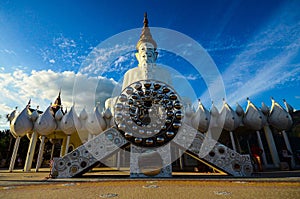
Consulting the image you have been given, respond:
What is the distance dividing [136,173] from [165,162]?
1.59 meters

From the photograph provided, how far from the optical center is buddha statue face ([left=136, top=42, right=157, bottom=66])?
20672 millimetres

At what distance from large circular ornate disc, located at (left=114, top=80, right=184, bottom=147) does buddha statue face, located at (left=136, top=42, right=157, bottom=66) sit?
1180cm

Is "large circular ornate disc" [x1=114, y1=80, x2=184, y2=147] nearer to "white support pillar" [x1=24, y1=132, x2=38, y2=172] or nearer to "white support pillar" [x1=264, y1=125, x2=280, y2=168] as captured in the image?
"white support pillar" [x1=24, y1=132, x2=38, y2=172]

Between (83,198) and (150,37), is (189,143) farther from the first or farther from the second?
(150,37)

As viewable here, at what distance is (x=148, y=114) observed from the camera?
28.4 feet

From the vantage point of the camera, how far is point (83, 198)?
3.72 m

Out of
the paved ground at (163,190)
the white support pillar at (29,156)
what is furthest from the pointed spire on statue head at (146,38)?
the paved ground at (163,190)

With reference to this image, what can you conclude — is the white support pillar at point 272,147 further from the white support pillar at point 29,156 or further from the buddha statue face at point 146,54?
the white support pillar at point 29,156

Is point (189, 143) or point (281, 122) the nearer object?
point (189, 143)

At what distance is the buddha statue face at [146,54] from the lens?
2067 cm

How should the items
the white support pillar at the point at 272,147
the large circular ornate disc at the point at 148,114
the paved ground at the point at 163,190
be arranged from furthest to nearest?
1. the white support pillar at the point at 272,147
2. the large circular ornate disc at the point at 148,114
3. the paved ground at the point at 163,190

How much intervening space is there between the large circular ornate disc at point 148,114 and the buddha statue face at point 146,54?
11.8m

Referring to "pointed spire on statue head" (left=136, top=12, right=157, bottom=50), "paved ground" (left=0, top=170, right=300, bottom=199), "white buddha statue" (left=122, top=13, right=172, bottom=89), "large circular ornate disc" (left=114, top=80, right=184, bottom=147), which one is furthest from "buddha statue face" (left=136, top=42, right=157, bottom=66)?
"paved ground" (left=0, top=170, right=300, bottom=199)

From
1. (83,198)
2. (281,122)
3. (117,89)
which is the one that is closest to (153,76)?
(117,89)
